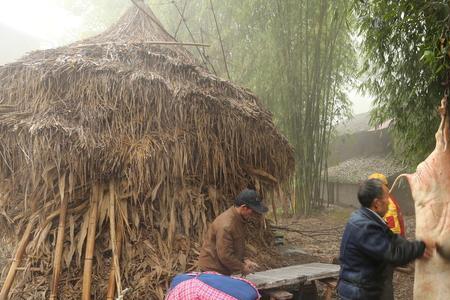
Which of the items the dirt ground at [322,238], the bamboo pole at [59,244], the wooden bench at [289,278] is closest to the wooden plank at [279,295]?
the wooden bench at [289,278]

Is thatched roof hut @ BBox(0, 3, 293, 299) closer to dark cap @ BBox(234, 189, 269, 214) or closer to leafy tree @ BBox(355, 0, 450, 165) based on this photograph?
dark cap @ BBox(234, 189, 269, 214)

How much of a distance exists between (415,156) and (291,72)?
4.49 metres

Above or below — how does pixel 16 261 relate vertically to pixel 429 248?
below

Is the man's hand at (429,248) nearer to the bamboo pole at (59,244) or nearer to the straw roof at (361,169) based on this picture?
the bamboo pole at (59,244)

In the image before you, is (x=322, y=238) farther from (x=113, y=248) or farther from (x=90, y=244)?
(x=90, y=244)

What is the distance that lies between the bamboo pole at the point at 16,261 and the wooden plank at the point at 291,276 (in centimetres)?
→ 265

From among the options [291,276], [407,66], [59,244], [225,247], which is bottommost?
[291,276]

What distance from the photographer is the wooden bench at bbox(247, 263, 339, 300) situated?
14.4 feet

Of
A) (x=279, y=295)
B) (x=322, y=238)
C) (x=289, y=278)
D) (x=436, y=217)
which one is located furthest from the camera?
(x=322, y=238)

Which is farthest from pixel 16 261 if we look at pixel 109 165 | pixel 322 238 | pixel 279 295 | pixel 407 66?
pixel 322 238

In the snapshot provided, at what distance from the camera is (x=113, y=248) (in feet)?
16.4

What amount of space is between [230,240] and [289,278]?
4.12ft

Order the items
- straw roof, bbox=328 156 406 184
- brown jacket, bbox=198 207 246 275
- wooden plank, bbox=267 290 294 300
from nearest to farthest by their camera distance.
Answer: brown jacket, bbox=198 207 246 275 < wooden plank, bbox=267 290 294 300 < straw roof, bbox=328 156 406 184

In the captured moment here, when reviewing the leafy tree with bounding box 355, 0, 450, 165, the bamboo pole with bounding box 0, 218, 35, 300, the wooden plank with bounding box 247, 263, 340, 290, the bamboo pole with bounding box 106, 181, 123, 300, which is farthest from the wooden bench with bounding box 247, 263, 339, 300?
the bamboo pole with bounding box 0, 218, 35, 300
